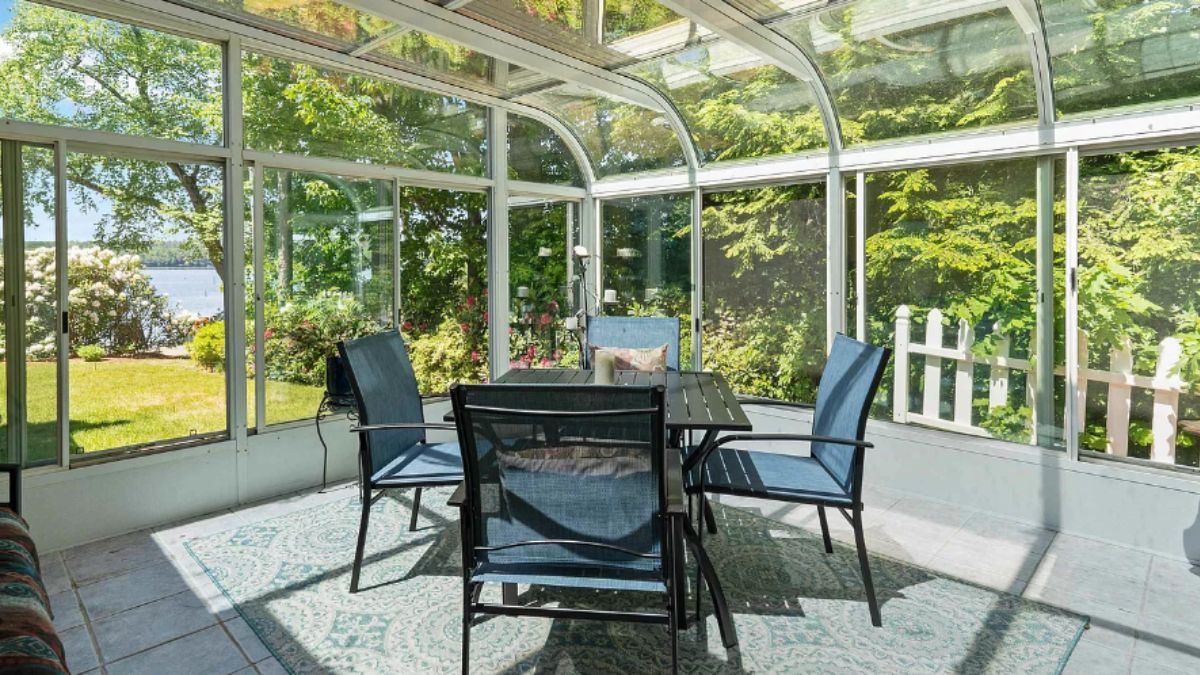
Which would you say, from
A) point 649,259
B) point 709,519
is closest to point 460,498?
point 709,519

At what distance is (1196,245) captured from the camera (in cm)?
323

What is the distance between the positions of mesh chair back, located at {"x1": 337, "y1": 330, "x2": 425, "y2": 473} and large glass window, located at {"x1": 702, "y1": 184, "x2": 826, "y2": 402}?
2.64 meters

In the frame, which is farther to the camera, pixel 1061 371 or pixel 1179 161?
pixel 1061 371

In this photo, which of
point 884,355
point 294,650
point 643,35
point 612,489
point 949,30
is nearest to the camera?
point 612,489

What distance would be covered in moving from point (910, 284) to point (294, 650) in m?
3.89

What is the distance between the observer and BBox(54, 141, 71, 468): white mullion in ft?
10.8

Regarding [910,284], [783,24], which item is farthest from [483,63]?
[910,284]

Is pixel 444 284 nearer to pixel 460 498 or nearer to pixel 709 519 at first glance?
pixel 709 519

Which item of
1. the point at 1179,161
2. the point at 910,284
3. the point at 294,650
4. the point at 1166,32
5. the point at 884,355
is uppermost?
the point at 1166,32

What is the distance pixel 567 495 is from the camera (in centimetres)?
196

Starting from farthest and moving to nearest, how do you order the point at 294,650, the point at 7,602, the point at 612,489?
the point at 294,650 → the point at 612,489 → the point at 7,602

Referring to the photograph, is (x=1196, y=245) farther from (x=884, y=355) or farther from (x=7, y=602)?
(x=7, y=602)

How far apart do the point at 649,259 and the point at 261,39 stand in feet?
10.4

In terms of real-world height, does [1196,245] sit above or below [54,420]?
above
